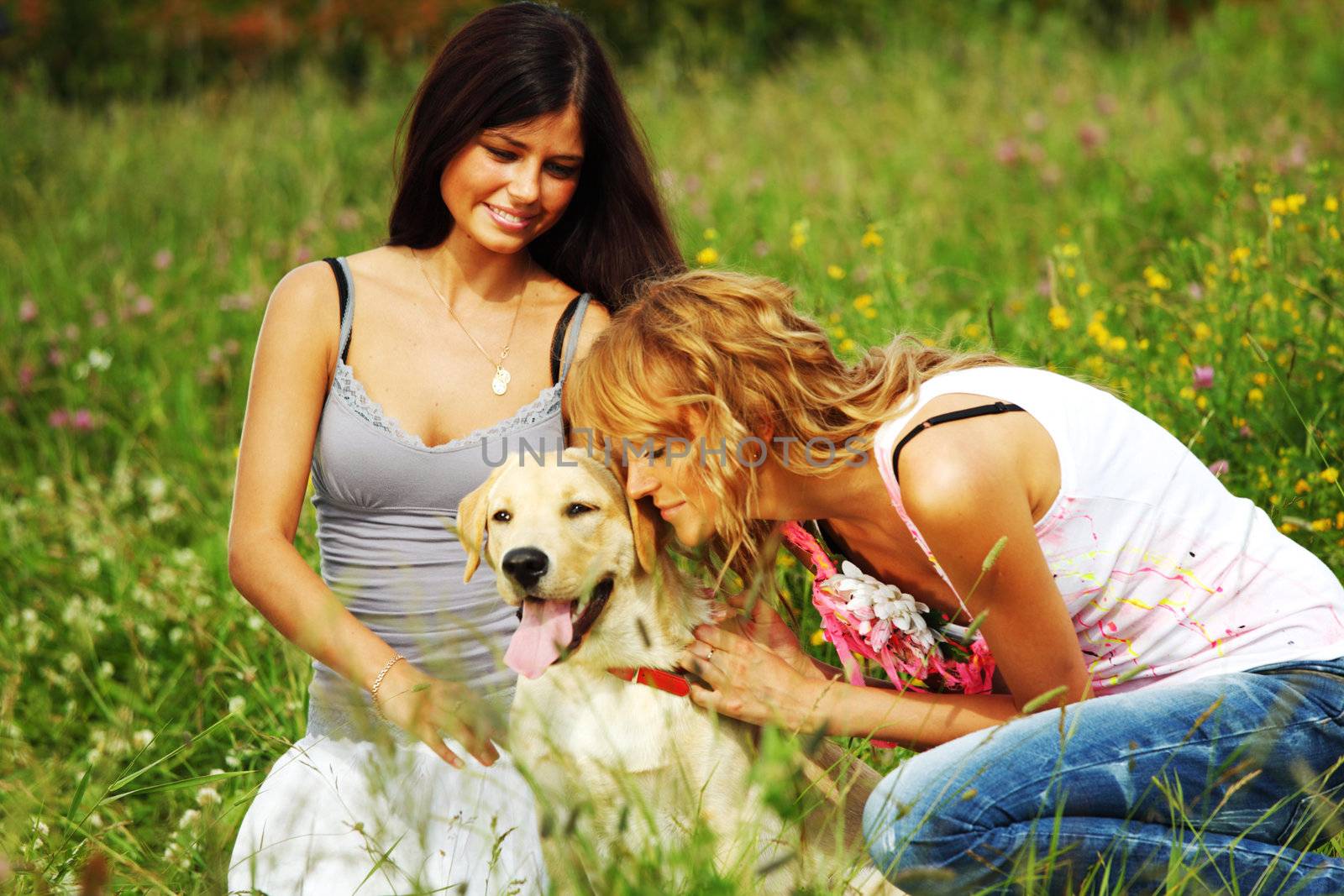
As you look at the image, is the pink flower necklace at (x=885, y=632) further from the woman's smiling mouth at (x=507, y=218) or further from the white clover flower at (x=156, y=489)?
the white clover flower at (x=156, y=489)

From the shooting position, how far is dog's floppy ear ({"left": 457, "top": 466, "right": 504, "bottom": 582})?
2.52 m

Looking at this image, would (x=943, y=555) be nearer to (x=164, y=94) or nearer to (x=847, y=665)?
(x=847, y=665)

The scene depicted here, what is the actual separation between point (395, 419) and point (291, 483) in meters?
0.27

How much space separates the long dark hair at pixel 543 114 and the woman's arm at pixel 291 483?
0.36m

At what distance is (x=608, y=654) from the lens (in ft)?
8.03

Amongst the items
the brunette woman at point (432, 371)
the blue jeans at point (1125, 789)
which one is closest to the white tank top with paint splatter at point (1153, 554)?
the blue jeans at point (1125, 789)

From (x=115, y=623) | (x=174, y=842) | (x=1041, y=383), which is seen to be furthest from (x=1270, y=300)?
(x=115, y=623)

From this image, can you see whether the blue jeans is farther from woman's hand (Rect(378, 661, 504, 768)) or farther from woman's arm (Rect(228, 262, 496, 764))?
woman's arm (Rect(228, 262, 496, 764))

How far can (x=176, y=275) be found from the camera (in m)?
5.83

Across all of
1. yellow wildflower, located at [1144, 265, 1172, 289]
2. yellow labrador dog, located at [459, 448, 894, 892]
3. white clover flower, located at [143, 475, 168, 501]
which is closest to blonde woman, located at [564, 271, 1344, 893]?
yellow labrador dog, located at [459, 448, 894, 892]

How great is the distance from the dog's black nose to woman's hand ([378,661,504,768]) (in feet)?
0.83

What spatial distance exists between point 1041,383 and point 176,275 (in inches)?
189

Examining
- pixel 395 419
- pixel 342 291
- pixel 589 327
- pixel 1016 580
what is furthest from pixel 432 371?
pixel 1016 580

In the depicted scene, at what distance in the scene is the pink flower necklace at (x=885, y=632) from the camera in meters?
2.38
